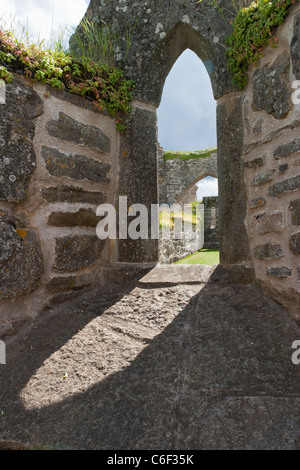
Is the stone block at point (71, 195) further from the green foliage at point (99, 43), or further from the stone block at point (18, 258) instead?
the green foliage at point (99, 43)

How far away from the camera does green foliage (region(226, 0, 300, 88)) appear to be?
84.6 inches

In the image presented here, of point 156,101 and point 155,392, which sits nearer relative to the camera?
point 155,392

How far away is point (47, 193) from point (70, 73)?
0.99 meters

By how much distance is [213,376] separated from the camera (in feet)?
5.51

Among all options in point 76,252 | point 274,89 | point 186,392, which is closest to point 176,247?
point 76,252

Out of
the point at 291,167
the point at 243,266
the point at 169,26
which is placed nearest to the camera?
the point at 291,167

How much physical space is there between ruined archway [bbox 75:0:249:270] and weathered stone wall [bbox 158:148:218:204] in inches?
440

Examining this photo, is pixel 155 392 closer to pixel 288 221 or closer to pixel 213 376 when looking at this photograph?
pixel 213 376

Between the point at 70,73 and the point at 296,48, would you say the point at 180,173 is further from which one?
the point at 296,48

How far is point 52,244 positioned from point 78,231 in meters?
0.26

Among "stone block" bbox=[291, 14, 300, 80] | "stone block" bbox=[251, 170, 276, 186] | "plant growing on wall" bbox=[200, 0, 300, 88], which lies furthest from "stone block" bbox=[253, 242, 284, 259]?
"plant growing on wall" bbox=[200, 0, 300, 88]
